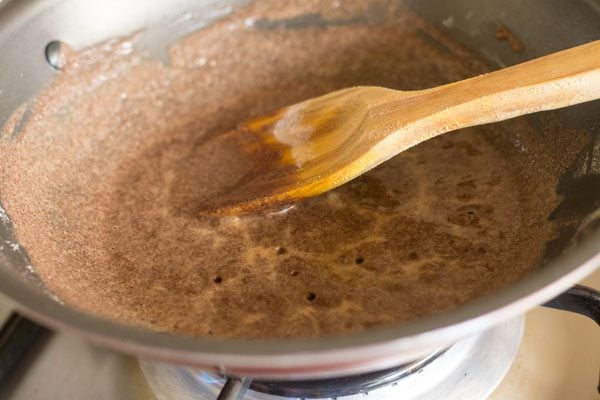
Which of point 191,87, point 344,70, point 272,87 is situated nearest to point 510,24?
point 344,70

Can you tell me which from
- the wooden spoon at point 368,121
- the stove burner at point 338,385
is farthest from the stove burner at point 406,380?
the wooden spoon at point 368,121

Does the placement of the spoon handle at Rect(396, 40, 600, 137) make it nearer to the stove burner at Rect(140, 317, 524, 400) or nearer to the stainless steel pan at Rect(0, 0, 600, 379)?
the stainless steel pan at Rect(0, 0, 600, 379)

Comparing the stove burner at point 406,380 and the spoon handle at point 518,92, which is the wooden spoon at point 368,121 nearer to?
the spoon handle at point 518,92

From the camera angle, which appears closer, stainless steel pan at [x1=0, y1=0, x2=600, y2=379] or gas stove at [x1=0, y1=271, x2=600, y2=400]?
stainless steel pan at [x1=0, y1=0, x2=600, y2=379]

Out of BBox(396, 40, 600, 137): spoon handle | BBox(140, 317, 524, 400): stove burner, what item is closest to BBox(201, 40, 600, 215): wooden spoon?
BBox(396, 40, 600, 137): spoon handle

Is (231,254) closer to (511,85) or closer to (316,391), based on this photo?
(316,391)

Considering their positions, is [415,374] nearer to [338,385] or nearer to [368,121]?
[338,385]
